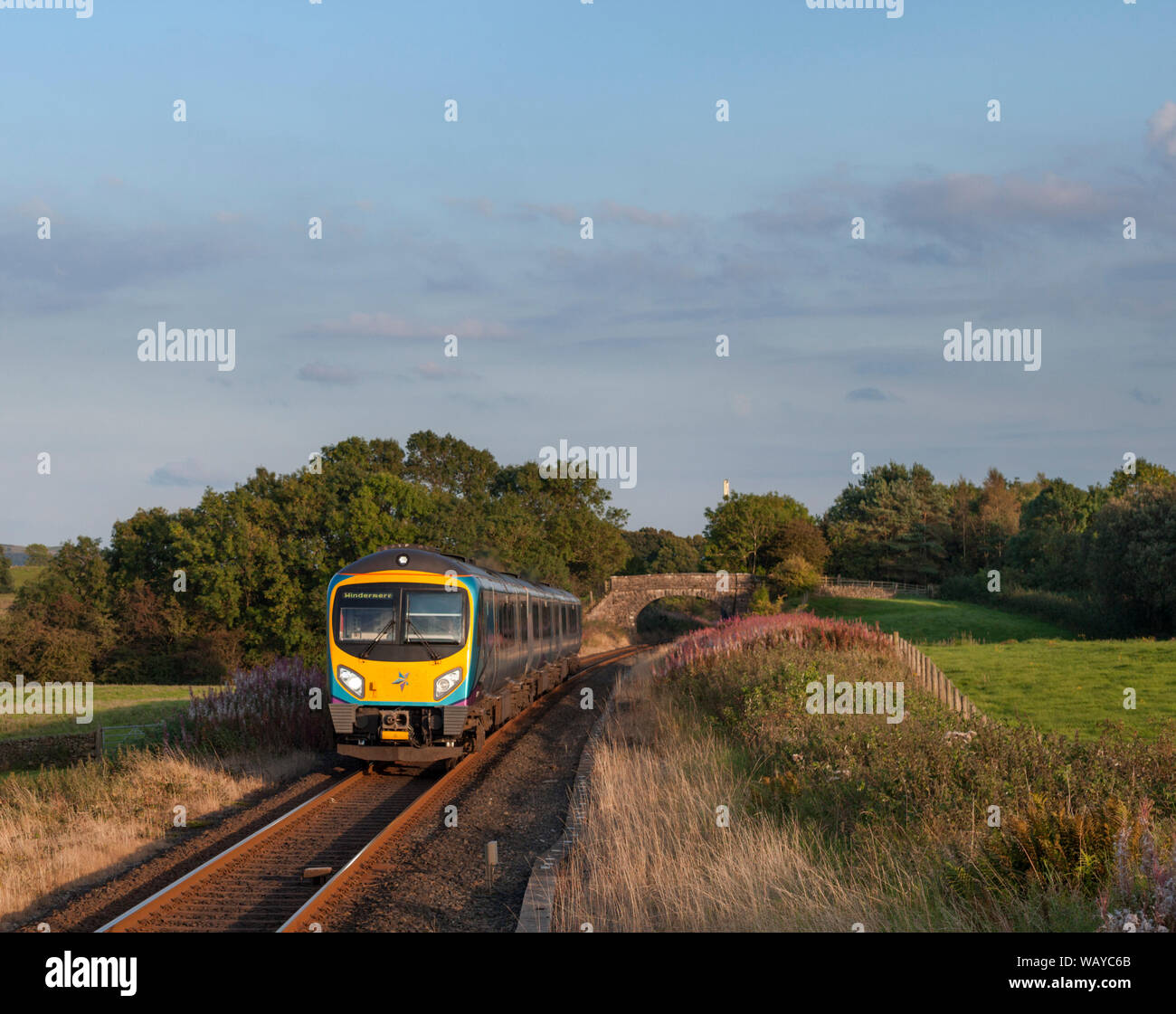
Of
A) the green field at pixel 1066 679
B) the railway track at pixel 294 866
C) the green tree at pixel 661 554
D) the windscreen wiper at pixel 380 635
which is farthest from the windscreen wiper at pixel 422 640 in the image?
the green tree at pixel 661 554

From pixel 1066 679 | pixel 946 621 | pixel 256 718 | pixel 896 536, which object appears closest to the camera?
pixel 256 718

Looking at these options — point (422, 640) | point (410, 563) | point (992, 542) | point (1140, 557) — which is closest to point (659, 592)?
point (992, 542)

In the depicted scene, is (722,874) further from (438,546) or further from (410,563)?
(438,546)

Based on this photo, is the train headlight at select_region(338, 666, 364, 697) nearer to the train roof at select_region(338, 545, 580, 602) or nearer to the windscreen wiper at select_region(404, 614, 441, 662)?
the windscreen wiper at select_region(404, 614, 441, 662)

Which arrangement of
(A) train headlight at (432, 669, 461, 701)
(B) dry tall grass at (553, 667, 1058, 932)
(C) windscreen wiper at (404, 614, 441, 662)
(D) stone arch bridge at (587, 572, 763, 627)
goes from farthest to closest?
(D) stone arch bridge at (587, 572, 763, 627) → (C) windscreen wiper at (404, 614, 441, 662) → (A) train headlight at (432, 669, 461, 701) → (B) dry tall grass at (553, 667, 1058, 932)

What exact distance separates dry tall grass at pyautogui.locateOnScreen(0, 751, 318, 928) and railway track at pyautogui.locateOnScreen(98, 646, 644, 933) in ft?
3.79

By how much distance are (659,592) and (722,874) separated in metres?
68.8

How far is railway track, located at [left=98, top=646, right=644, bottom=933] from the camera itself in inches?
285

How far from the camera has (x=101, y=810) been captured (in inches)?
420

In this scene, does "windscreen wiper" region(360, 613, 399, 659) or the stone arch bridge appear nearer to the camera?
"windscreen wiper" region(360, 613, 399, 659)

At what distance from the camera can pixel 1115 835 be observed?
19.6 feet

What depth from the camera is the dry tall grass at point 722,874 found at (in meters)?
6.08

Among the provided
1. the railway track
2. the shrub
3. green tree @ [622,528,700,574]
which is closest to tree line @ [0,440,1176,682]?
the shrub
